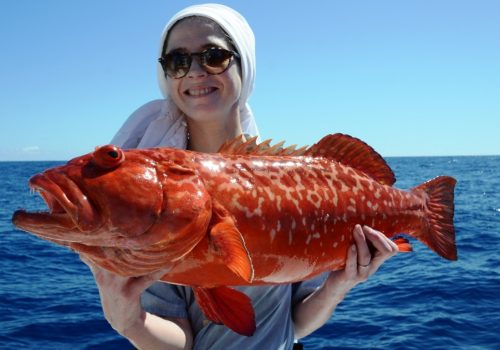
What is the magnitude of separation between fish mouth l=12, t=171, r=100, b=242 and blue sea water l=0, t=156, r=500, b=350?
707 centimetres

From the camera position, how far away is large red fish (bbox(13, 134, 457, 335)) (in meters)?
2.18

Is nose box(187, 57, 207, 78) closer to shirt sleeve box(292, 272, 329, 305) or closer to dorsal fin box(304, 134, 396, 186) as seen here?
dorsal fin box(304, 134, 396, 186)

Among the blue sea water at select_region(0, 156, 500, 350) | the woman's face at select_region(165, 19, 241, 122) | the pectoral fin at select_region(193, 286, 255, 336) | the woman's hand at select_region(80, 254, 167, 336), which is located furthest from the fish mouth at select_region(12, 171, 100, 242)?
the blue sea water at select_region(0, 156, 500, 350)

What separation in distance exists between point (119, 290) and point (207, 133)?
1.34 metres

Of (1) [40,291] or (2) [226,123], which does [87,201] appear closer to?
(2) [226,123]

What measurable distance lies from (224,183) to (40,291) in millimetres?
11259

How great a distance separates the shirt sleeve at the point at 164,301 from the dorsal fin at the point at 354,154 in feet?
4.44

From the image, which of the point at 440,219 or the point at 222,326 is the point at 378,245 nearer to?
the point at 440,219

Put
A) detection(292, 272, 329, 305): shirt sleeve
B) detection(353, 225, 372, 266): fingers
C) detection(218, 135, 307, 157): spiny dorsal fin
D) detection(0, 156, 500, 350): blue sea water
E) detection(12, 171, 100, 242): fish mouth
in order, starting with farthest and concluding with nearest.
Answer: detection(0, 156, 500, 350): blue sea water
detection(292, 272, 329, 305): shirt sleeve
detection(353, 225, 372, 266): fingers
detection(218, 135, 307, 157): spiny dorsal fin
detection(12, 171, 100, 242): fish mouth

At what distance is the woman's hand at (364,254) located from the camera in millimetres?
3127

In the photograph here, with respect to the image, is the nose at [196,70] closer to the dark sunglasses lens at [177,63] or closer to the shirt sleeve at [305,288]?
the dark sunglasses lens at [177,63]

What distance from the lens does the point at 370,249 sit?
323 centimetres

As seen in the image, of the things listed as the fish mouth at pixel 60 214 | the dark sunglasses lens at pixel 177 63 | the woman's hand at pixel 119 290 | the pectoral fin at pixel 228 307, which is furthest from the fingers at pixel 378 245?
the fish mouth at pixel 60 214

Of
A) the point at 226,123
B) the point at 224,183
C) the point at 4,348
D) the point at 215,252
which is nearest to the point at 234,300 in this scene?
the point at 215,252
